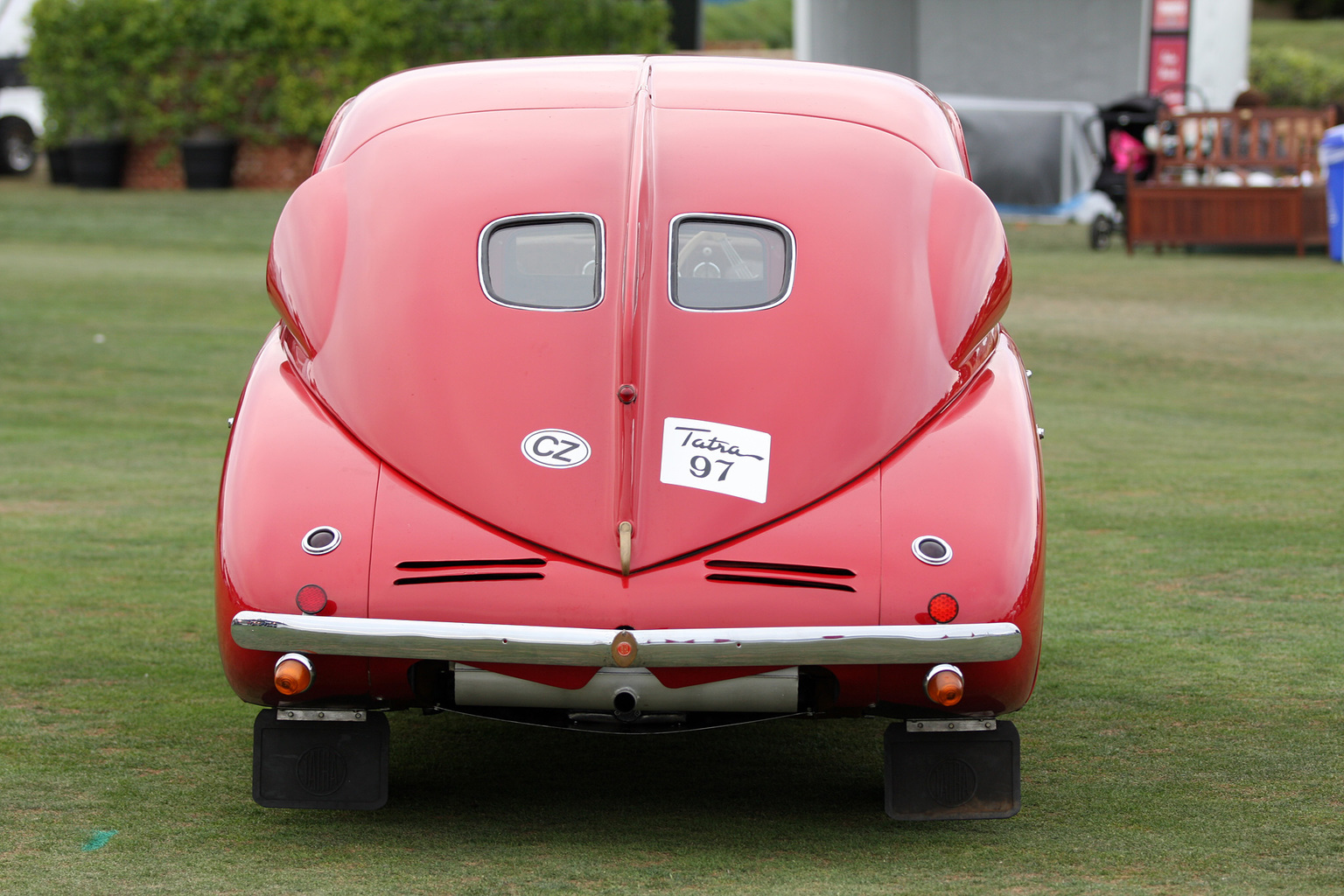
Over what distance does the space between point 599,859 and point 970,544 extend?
3.68ft

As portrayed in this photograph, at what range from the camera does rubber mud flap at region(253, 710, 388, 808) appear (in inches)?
158

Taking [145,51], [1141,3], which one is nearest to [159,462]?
[145,51]

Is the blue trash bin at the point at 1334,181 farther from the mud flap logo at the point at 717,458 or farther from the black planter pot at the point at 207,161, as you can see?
the black planter pot at the point at 207,161

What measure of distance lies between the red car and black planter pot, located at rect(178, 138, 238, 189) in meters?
23.6

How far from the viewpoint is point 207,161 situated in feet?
89.1

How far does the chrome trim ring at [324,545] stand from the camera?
387 centimetres

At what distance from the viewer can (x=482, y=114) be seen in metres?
4.62

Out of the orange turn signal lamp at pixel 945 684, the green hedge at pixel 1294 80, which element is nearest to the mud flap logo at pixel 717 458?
the orange turn signal lamp at pixel 945 684

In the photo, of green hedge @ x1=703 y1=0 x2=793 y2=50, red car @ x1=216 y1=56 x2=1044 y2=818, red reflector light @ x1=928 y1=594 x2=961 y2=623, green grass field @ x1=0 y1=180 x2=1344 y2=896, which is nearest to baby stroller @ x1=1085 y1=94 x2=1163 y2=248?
green grass field @ x1=0 y1=180 x2=1344 y2=896

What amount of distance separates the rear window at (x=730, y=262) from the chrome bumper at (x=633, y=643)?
0.95 metres

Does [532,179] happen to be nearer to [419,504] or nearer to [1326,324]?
[419,504]

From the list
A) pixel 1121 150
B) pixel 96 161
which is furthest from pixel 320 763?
pixel 96 161

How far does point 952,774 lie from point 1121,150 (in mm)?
17551

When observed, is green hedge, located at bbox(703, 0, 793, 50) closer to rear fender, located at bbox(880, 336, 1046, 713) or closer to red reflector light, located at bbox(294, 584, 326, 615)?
rear fender, located at bbox(880, 336, 1046, 713)
